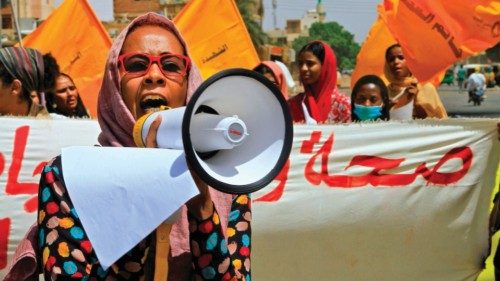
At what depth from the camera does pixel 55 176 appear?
5.74ft

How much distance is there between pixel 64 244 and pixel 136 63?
429mm

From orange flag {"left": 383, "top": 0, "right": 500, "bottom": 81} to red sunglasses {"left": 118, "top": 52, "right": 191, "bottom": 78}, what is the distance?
3946mm

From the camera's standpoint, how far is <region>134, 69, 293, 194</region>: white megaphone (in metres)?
1.50

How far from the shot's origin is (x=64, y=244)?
67.6 inches

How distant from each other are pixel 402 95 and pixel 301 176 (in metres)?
1.94

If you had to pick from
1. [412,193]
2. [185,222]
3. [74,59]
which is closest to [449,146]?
[412,193]

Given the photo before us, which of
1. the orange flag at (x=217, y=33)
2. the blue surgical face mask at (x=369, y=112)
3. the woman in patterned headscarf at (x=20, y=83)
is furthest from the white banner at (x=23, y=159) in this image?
the orange flag at (x=217, y=33)

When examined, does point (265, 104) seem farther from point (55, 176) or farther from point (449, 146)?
point (449, 146)

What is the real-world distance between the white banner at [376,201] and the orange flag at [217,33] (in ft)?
8.49

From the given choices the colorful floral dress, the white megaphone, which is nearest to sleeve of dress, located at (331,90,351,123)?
the colorful floral dress

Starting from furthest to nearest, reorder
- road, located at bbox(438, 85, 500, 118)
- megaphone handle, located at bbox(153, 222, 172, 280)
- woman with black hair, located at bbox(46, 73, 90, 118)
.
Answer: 1. road, located at bbox(438, 85, 500, 118)
2. woman with black hair, located at bbox(46, 73, 90, 118)
3. megaphone handle, located at bbox(153, 222, 172, 280)

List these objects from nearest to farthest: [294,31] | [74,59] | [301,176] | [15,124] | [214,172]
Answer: [214,172], [15,124], [301,176], [74,59], [294,31]

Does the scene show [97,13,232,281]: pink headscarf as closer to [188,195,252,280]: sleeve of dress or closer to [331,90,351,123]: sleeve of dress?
[188,195,252,280]: sleeve of dress

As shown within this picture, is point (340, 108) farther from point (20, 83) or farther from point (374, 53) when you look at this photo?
point (20, 83)
